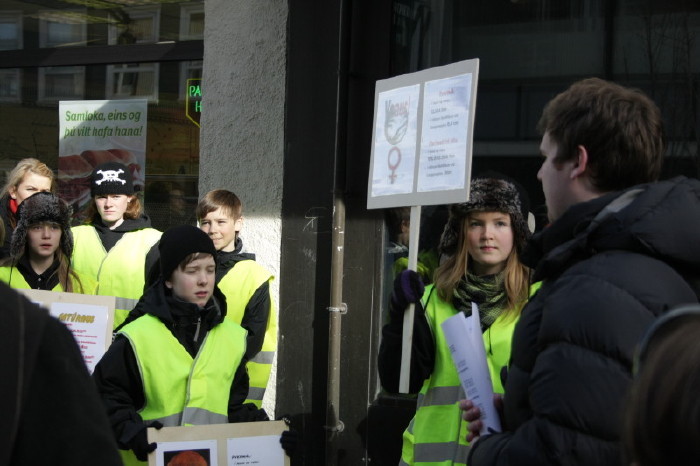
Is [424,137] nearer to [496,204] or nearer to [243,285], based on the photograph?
[496,204]

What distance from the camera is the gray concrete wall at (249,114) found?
5.86m

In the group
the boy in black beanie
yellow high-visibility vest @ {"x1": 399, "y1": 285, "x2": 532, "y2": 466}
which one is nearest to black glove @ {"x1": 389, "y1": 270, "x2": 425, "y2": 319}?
yellow high-visibility vest @ {"x1": 399, "y1": 285, "x2": 532, "y2": 466}

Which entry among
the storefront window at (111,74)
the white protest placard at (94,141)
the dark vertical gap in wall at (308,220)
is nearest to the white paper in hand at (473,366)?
the dark vertical gap in wall at (308,220)

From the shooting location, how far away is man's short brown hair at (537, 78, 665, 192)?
2.35 metres

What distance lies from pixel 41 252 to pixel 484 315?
2.51 metres

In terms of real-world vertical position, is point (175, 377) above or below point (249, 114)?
below

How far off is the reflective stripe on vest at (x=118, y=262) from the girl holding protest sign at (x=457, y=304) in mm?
2090

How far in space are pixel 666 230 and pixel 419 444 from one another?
6.23ft

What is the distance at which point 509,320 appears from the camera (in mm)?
3783

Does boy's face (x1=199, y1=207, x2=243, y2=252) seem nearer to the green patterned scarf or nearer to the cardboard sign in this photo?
the cardboard sign

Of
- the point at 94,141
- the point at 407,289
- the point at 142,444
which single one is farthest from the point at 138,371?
the point at 94,141

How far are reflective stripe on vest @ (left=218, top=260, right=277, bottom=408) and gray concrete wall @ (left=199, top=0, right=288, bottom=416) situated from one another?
467 millimetres

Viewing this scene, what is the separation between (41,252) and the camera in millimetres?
5215

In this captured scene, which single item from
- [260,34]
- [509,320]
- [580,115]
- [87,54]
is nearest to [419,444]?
[509,320]
